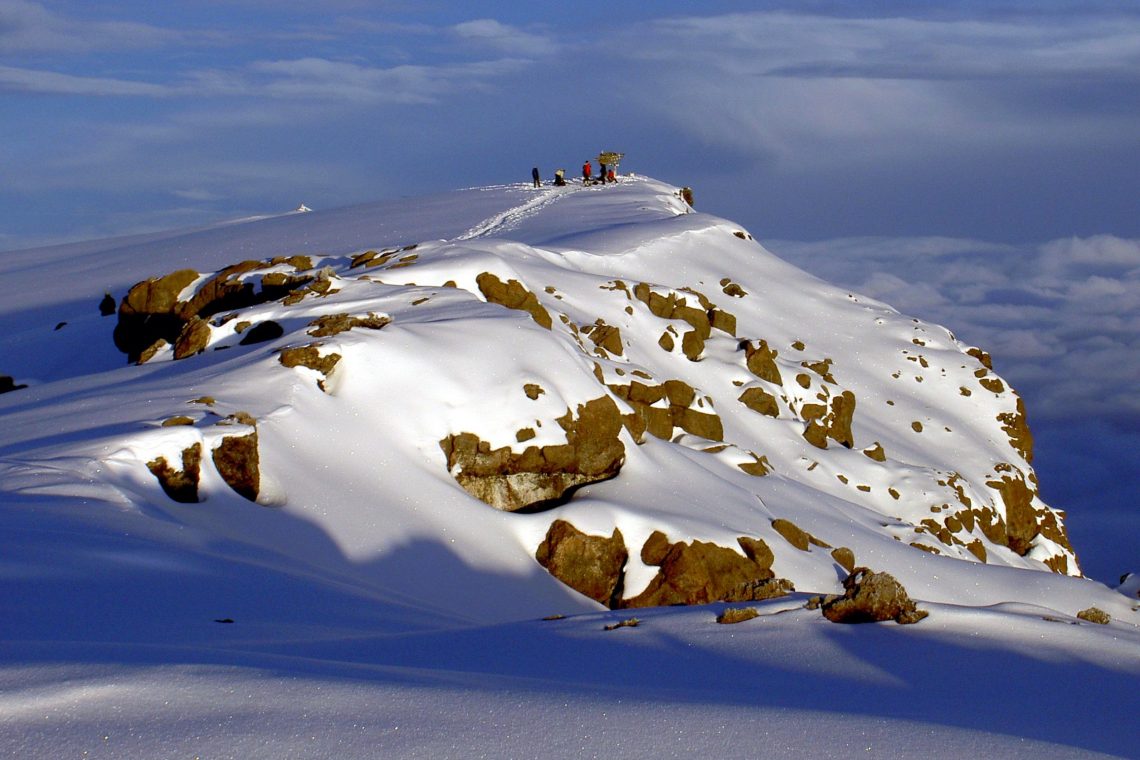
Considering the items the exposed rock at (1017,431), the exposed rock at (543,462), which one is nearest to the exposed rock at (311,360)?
the exposed rock at (543,462)

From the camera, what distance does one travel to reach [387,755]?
21.1 ft

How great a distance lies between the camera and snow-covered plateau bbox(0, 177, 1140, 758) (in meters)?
7.16

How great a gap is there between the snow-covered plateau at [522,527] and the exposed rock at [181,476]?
42 mm

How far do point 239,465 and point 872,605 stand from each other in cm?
967

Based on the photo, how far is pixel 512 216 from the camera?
55.9 m

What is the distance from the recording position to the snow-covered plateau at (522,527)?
282 inches

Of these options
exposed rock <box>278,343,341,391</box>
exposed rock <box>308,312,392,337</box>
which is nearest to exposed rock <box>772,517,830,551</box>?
exposed rock <box>308,312,392,337</box>

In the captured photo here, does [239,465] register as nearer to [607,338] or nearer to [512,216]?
[607,338]

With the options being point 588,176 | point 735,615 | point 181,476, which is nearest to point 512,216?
point 588,176

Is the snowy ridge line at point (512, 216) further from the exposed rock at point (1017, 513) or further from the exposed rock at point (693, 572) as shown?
the exposed rock at point (693, 572)

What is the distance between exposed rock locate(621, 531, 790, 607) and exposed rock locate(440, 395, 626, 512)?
7.31ft

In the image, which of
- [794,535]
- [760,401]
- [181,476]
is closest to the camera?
[181,476]

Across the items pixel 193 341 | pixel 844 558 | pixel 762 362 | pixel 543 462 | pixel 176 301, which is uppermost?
pixel 176 301

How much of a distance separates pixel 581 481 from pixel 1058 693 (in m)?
13.0
